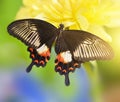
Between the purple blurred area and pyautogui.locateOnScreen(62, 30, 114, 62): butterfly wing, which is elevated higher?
pyautogui.locateOnScreen(62, 30, 114, 62): butterfly wing

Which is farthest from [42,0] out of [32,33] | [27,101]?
[27,101]

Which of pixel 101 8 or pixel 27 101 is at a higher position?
pixel 101 8

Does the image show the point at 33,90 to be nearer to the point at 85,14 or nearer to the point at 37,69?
the point at 37,69

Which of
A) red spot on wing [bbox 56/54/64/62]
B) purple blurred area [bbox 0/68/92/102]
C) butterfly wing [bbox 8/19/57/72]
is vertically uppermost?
butterfly wing [bbox 8/19/57/72]

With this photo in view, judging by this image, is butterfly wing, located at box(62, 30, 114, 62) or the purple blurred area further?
the purple blurred area

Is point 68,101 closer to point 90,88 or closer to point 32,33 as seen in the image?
point 90,88
